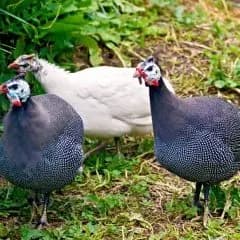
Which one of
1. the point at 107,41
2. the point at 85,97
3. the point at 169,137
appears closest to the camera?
the point at 169,137

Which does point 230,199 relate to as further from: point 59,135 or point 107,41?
point 107,41

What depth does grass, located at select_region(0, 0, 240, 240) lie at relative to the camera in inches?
163

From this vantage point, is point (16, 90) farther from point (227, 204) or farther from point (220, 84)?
point (220, 84)

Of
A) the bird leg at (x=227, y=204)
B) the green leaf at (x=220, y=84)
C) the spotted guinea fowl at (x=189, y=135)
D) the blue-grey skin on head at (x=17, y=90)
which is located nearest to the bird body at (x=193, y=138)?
the spotted guinea fowl at (x=189, y=135)

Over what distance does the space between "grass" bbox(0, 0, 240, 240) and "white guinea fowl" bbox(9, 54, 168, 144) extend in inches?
7.8

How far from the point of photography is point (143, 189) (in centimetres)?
449

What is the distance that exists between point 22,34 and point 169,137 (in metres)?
1.25

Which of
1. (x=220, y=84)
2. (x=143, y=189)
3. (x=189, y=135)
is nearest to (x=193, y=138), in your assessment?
(x=189, y=135)

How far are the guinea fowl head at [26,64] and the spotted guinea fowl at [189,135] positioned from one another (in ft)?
2.10

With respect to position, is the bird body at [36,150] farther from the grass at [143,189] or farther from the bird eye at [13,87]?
the grass at [143,189]

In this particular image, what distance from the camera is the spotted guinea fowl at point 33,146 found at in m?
3.93

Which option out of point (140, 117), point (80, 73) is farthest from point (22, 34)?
point (140, 117)

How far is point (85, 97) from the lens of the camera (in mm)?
4578

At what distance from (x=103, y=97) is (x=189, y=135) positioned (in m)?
0.72
